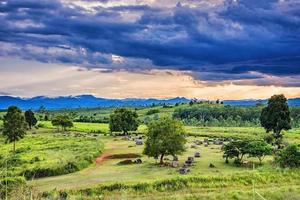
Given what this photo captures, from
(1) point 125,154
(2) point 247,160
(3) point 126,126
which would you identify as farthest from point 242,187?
(3) point 126,126

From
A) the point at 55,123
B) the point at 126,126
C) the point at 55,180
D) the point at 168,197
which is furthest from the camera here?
the point at 55,123

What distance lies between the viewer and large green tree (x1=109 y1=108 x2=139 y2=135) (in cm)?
12538

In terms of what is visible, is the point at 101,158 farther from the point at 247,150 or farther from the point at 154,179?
the point at 154,179

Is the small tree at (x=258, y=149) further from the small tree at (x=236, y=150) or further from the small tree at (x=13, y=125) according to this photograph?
the small tree at (x=13, y=125)

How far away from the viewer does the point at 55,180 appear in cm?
5988

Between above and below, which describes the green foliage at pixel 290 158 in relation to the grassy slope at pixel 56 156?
above

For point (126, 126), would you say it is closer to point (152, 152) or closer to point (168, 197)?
point (152, 152)

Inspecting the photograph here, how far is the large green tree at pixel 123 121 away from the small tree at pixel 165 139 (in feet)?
167

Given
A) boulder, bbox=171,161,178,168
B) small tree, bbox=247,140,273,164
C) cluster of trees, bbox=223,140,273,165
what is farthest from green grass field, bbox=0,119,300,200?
small tree, bbox=247,140,273,164

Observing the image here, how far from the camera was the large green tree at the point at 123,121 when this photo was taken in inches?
4936

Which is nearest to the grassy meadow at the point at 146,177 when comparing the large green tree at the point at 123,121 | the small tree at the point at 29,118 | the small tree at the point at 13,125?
the small tree at the point at 13,125

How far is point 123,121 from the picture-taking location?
126m

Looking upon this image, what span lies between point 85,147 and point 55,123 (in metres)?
66.8

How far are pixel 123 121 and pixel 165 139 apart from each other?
183 feet
